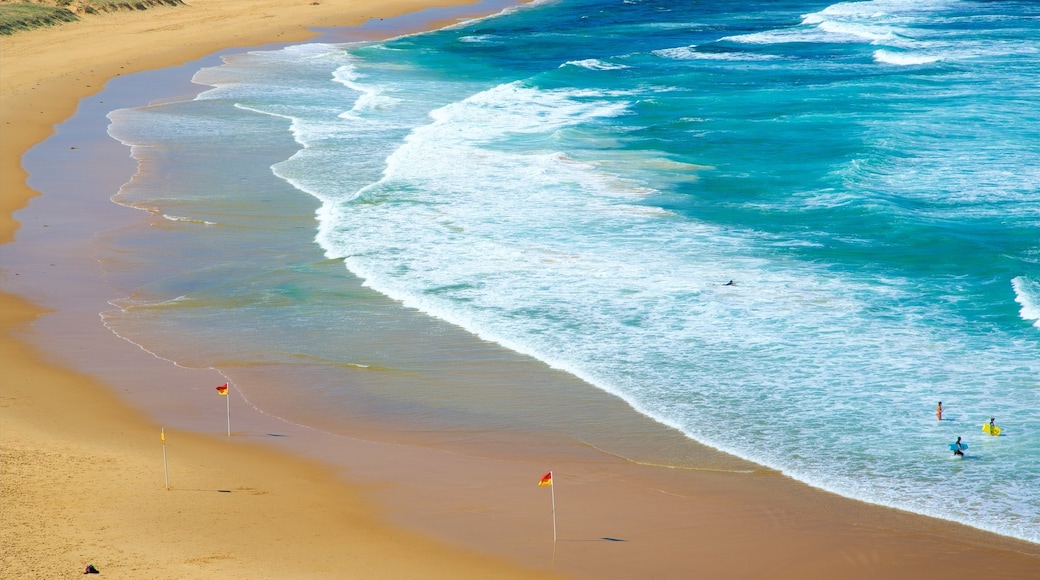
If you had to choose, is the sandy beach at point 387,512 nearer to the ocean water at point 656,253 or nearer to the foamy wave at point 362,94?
the ocean water at point 656,253

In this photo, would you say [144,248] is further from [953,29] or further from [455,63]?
[953,29]

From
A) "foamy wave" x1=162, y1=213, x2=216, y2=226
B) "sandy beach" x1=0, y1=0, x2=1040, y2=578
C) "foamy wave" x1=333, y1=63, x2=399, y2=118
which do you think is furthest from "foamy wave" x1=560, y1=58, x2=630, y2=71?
"sandy beach" x1=0, y1=0, x2=1040, y2=578

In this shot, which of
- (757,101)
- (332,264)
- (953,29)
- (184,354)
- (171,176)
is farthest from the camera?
(953,29)

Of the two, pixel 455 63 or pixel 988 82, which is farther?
pixel 455 63

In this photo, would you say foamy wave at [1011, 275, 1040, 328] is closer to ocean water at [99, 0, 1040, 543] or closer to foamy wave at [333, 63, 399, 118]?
ocean water at [99, 0, 1040, 543]

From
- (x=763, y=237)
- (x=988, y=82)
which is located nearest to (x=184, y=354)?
(x=763, y=237)

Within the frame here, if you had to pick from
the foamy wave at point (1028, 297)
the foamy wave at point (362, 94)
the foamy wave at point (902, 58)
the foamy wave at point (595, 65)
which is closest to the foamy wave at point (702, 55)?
the foamy wave at point (595, 65)
